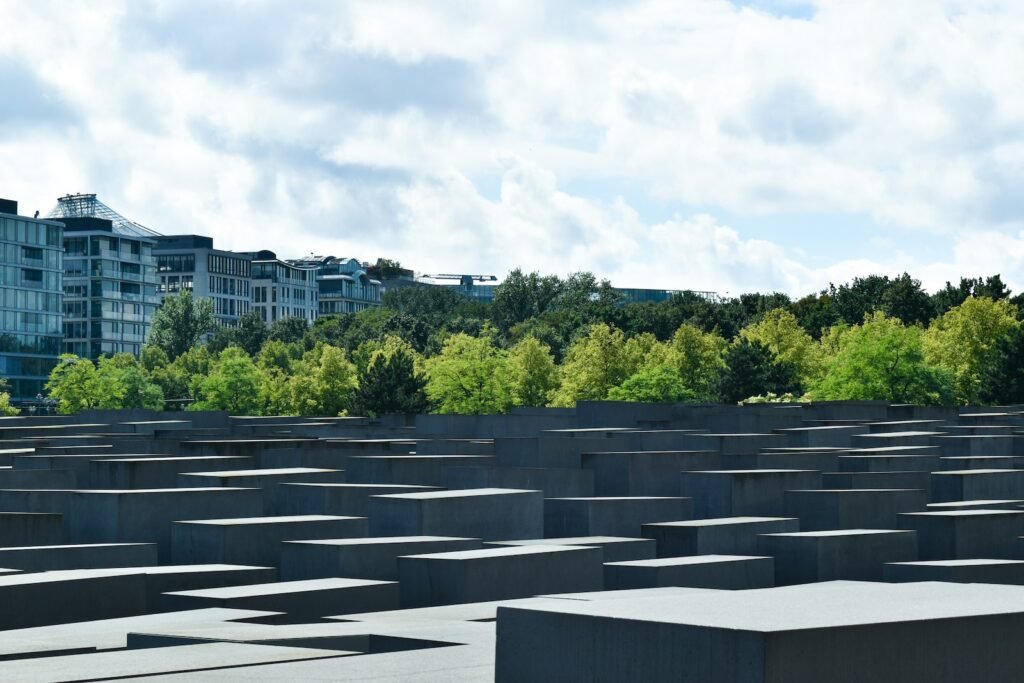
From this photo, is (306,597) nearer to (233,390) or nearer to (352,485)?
(352,485)

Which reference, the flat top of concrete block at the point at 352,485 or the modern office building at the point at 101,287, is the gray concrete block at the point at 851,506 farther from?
the modern office building at the point at 101,287

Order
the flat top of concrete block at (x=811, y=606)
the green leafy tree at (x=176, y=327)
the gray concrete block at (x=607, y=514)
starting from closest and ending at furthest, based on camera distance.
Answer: the flat top of concrete block at (x=811, y=606) < the gray concrete block at (x=607, y=514) < the green leafy tree at (x=176, y=327)

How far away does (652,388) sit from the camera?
69.5 m

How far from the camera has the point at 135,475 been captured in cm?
2352

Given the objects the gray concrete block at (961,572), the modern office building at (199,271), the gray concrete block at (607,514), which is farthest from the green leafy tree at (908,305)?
the modern office building at (199,271)

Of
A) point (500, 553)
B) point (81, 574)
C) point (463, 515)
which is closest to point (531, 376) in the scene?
point (463, 515)

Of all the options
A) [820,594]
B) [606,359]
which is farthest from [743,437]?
[606,359]

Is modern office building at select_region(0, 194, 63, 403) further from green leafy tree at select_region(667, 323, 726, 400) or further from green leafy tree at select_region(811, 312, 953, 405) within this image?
green leafy tree at select_region(811, 312, 953, 405)

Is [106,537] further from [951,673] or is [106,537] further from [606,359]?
[606,359]

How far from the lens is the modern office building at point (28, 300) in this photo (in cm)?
12769

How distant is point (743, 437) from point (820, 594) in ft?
74.5

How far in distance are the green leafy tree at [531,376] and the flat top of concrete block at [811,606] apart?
66536mm

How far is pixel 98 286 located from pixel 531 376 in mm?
87884

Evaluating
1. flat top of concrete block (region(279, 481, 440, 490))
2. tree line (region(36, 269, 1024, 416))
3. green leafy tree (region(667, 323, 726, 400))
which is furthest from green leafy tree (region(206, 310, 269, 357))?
flat top of concrete block (region(279, 481, 440, 490))
